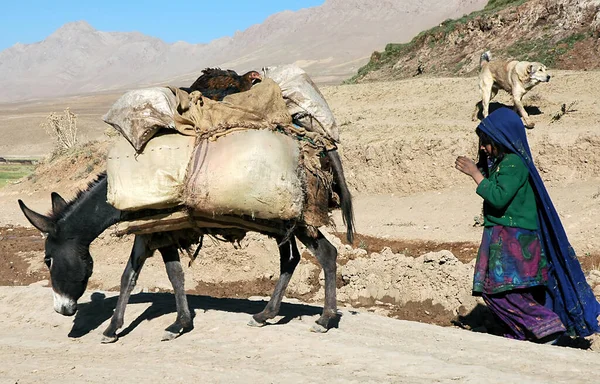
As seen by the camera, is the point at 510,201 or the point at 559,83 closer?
the point at 510,201

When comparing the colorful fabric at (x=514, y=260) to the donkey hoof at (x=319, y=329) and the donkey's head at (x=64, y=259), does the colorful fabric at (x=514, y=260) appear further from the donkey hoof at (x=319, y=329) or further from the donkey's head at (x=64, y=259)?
the donkey's head at (x=64, y=259)

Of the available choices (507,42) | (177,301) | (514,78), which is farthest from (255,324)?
(507,42)

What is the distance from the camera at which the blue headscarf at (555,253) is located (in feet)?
17.9

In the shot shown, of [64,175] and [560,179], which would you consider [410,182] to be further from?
[64,175]

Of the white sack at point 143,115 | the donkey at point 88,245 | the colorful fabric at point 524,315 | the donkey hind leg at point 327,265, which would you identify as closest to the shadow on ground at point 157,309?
the donkey at point 88,245

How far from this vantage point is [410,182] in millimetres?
16438

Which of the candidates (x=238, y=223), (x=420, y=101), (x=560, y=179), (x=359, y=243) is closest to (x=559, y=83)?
(x=420, y=101)

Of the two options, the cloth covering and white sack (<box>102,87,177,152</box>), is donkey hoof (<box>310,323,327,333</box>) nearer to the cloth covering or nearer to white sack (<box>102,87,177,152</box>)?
the cloth covering

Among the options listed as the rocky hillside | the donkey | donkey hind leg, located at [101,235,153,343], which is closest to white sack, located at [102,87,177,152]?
the donkey

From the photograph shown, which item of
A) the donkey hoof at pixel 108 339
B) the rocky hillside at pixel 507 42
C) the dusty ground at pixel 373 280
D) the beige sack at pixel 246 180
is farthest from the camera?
the rocky hillside at pixel 507 42

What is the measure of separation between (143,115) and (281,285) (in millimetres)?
1917

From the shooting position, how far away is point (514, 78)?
16469mm

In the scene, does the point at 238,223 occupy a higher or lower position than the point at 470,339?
higher

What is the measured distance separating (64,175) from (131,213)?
56.9ft
